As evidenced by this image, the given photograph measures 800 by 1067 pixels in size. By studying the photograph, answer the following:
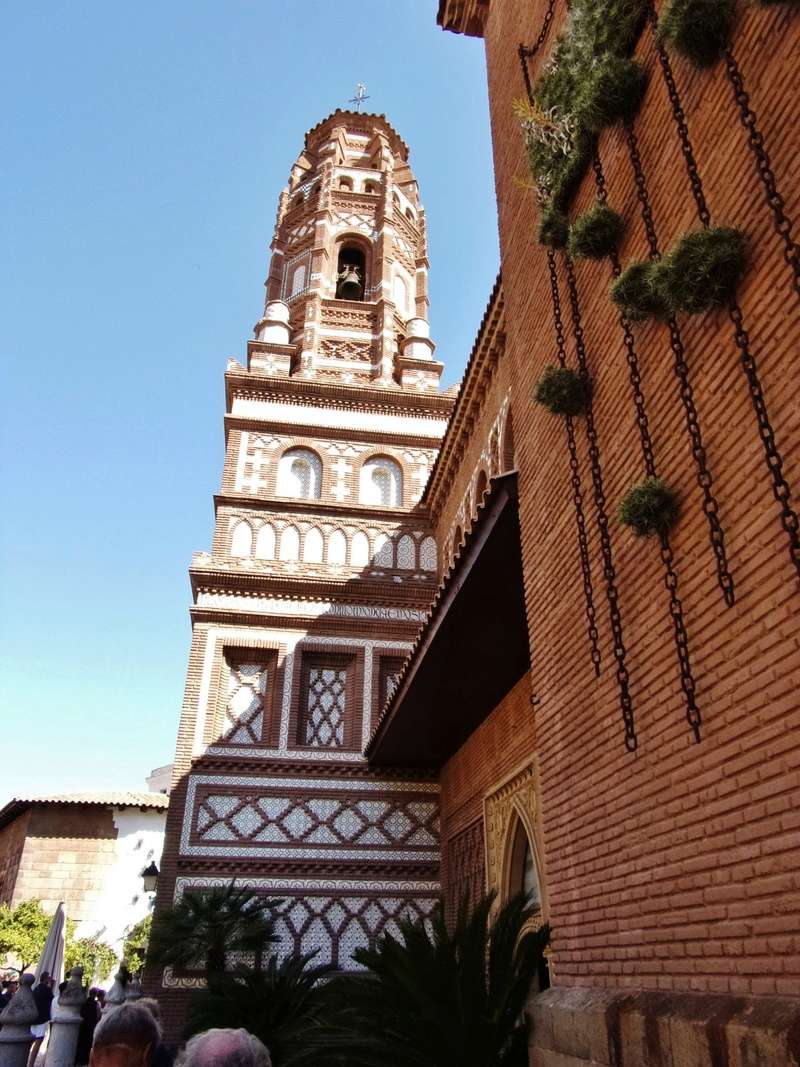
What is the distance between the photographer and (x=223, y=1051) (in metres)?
2.25

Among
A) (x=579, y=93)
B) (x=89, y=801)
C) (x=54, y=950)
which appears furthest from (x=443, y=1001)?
(x=89, y=801)

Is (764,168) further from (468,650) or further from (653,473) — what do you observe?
(468,650)

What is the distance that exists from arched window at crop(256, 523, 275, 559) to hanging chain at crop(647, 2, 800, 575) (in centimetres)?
1167

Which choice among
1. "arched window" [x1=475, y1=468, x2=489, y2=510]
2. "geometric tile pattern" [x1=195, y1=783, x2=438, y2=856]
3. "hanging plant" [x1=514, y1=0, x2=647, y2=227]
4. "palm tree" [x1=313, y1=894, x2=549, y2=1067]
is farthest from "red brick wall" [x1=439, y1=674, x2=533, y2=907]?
"hanging plant" [x1=514, y1=0, x2=647, y2=227]

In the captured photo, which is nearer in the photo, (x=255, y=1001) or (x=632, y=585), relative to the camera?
(x=632, y=585)

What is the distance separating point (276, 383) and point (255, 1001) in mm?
11320

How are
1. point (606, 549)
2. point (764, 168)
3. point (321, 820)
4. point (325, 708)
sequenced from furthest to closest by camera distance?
1. point (325, 708)
2. point (321, 820)
3. point (606, 549)
4. point (764, 168)

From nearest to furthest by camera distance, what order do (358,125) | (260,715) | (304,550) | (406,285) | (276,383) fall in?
(260,715) < (304,550) < (276,383) < (406,285) < (358,125)

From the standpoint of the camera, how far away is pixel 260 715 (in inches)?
543

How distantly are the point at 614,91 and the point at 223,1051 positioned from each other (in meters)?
5.21

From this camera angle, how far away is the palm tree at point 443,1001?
476 cm

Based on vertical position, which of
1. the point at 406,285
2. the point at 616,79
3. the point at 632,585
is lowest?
the point at 632,585

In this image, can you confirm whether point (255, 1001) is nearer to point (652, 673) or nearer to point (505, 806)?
point (505, 806)

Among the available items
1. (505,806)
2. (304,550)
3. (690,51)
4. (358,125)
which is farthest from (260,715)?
(358,125)
